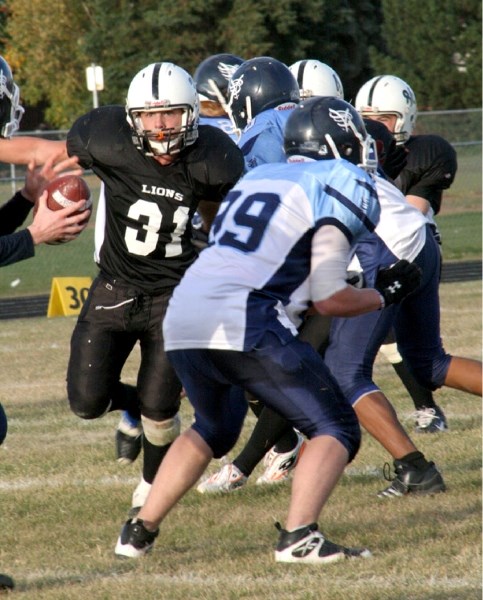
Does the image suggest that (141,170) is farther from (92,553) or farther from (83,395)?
(92,553)

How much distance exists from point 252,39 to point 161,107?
82.5 ft

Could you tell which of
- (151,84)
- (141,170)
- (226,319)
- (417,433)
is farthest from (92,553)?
(417,433)

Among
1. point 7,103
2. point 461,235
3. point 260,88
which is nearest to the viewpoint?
point 7,103

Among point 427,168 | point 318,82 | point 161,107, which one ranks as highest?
point 161,107

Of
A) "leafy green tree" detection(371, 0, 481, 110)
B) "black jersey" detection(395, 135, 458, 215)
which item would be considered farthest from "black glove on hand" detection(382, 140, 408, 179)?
"leafy green tree" detection(371, 0, 481, 110)

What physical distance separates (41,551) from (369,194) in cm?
173

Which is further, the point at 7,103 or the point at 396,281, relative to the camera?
the point at 7,103

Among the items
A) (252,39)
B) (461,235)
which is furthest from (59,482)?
(252,39)

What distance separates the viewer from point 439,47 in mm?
27578

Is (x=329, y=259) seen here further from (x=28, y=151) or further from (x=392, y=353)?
(x=392, y=353)

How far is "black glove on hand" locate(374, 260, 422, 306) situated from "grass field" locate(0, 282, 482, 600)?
0.86m

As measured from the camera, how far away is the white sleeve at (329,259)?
3730 mm

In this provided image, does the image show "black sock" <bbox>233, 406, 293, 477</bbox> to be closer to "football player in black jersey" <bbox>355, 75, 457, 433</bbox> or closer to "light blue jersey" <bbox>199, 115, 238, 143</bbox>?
"football player in black jersey" <bbox>355, 75, 457, 433</bbox>

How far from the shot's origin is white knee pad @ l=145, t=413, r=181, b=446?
463cm
